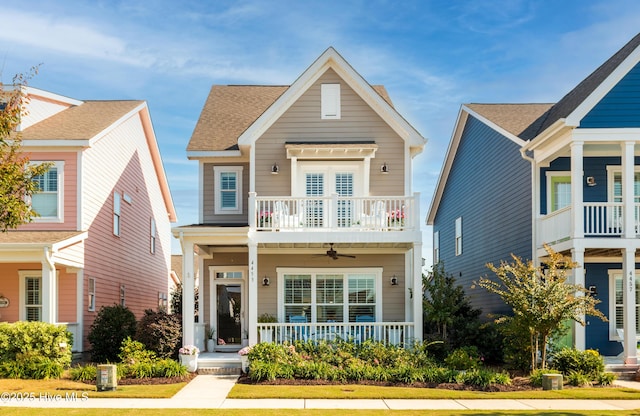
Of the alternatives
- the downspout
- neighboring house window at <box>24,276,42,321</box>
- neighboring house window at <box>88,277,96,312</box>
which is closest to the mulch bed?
the downspout

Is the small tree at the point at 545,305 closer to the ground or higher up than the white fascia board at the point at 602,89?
closer to the ground

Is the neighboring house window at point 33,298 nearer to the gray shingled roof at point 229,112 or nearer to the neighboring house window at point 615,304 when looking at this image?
the gray shingled roof at point 229,112

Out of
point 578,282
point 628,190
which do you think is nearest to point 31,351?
point 578,282

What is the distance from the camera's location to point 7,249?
19219 millimetres

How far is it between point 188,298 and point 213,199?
14.8 ft

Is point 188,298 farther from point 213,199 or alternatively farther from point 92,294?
point 92,294

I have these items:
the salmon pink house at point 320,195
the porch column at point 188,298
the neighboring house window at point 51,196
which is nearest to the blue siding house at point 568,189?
the salmon pink house at point 320,195

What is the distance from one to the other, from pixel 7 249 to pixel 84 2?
694cm

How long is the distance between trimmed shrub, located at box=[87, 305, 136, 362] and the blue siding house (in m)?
11.9

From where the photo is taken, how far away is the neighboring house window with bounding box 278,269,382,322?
21703 mm

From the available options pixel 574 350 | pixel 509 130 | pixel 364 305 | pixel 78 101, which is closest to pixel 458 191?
pixel 509 130

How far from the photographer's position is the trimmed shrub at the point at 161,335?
19.0m

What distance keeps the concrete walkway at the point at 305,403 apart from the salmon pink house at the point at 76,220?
5282 mm

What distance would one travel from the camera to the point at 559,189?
22.0 meters
